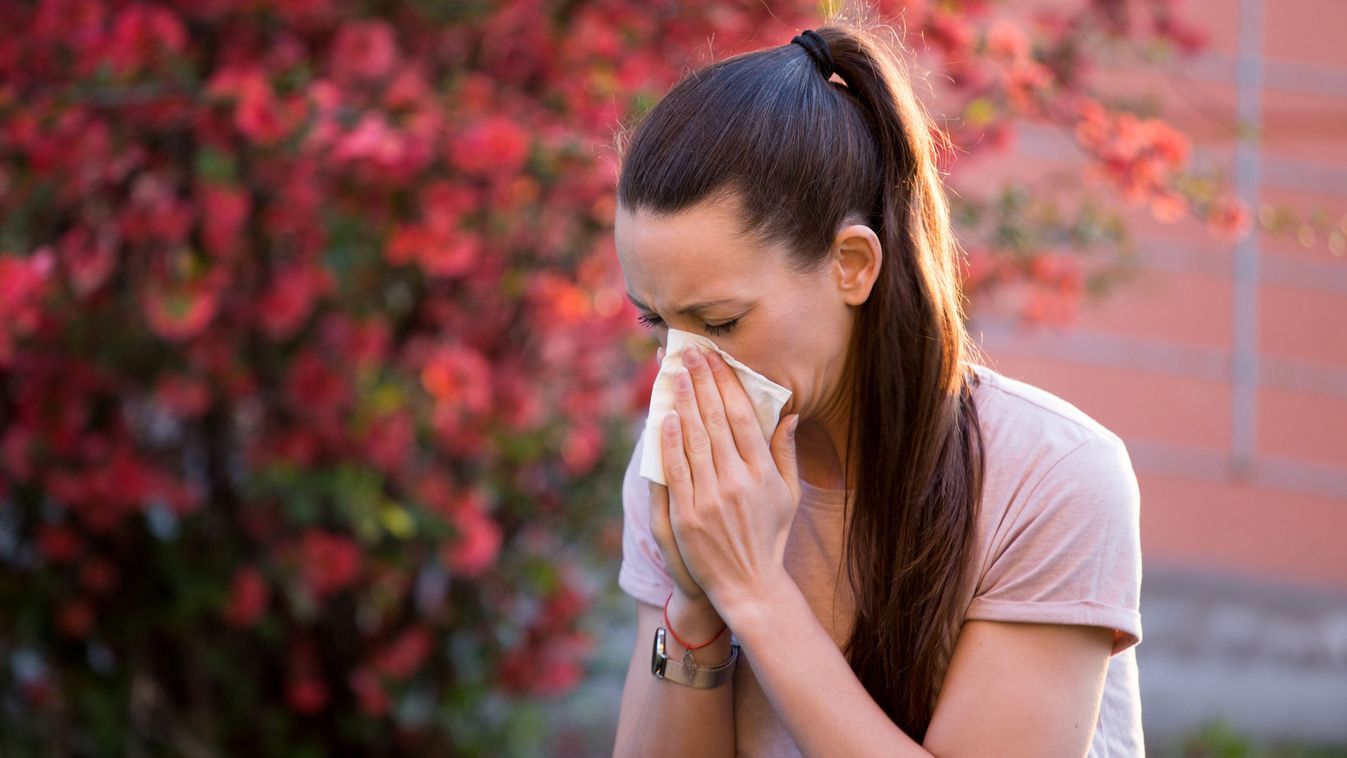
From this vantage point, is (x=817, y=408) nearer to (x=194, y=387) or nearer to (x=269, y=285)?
(x=269, y=285)

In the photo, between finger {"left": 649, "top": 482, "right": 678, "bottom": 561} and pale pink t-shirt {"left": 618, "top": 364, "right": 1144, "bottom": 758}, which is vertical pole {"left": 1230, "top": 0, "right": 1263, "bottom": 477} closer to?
pale pink t-shirt {"left": 618, "top": 364, "right": 1144, "bottom": 758}

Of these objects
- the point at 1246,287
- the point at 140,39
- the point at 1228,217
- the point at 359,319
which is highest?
the point at 1246,287

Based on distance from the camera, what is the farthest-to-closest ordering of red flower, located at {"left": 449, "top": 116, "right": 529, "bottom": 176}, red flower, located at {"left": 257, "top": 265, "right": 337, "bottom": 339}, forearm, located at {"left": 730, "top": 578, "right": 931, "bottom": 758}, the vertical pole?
the vertical pole < red flower, located at {"left": 257, "top": 265, "right": 337, "bottom": 339} < red flower, located at {"left": 449, "top": 116, "right": 529, "bottom": 176} < forearm, located at {"left": 730, "top": 578, "right": 931, "bottom": 758}

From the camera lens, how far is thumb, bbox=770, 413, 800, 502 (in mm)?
1894

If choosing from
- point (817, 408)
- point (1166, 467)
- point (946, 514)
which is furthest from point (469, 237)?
point (1166, 467)

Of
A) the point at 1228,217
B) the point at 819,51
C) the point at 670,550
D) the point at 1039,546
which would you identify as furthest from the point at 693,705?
the point at 1228,217

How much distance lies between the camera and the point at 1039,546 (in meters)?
1.77

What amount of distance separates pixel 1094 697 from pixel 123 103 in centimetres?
215

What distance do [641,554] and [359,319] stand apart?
4.75 ft

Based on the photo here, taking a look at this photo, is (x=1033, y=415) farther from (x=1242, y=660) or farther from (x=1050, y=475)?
(x=1242, y=660)

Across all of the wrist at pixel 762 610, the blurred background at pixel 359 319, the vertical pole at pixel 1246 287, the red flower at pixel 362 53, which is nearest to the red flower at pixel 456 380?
the blurred background at pixel 359 319

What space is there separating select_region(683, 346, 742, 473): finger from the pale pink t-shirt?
0.23 meters

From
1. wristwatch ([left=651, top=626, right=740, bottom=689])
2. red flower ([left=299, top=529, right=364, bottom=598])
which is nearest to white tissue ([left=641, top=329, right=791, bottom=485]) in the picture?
wristwatch ([left=651, top=626, right=740, bottom=689])

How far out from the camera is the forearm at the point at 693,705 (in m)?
1.96
